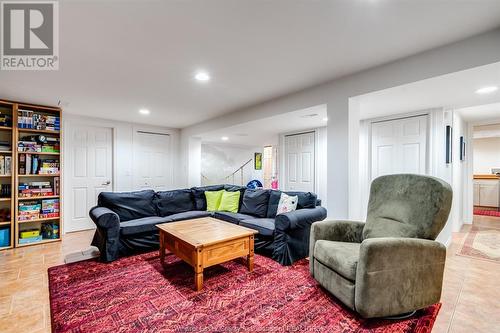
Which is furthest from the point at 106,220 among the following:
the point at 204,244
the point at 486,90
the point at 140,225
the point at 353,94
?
the point at 486,90

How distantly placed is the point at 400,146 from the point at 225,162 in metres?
5.32

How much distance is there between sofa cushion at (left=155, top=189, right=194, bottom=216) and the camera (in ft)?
13.3

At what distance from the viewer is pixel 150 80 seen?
2.87 meters

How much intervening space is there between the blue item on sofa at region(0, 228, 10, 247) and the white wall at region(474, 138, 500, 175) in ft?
35.6

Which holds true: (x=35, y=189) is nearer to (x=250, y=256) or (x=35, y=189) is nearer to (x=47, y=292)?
(x=47, y=292)

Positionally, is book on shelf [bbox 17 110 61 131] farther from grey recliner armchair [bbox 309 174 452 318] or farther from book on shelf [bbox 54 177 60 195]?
grey recliner armchair [bbox 309 174 452 318]

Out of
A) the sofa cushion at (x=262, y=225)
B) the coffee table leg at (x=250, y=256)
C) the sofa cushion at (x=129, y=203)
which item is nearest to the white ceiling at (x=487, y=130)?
the sofa cushion at (x=262, y=225)

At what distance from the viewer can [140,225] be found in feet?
10.8

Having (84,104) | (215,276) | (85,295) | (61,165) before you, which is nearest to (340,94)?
(215,276)

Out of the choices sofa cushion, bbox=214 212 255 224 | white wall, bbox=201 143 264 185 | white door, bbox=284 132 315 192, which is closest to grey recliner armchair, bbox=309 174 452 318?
sofa cushion, bbox=214 212 255 224

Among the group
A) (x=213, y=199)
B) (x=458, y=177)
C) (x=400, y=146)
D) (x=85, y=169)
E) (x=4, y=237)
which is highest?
(x=400, y=146)

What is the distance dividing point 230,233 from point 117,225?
1528 mm

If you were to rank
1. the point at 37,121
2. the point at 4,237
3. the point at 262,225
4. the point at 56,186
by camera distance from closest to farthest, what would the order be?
the point at 262,225, the point at 4,237, the point at 37,121, the point at 56,186

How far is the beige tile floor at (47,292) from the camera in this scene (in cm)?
186
